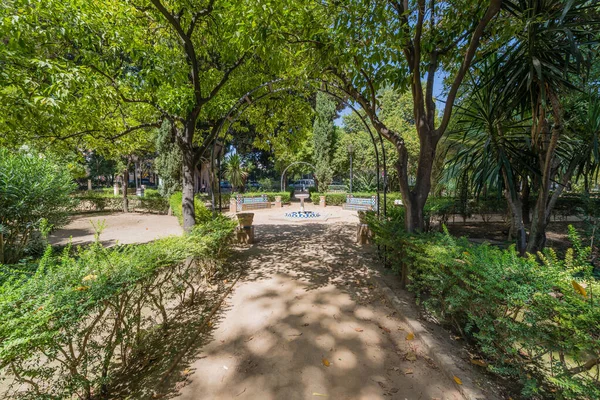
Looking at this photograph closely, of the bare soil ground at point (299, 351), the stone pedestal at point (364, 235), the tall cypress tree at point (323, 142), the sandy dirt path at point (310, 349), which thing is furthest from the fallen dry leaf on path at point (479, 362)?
the tall cypress tree at point (323, 142)

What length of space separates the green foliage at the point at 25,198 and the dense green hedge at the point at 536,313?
696 cm

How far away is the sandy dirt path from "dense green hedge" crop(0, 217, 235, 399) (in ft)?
2.56

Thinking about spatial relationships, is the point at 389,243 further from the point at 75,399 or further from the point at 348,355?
the point at 75,399

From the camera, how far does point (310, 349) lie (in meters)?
2.77

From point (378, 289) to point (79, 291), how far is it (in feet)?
13.1

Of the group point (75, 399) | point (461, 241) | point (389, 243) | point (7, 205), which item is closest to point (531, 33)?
point (461, 241)

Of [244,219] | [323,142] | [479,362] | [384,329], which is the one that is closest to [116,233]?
[244,219]

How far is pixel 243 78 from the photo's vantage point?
22.3 ft

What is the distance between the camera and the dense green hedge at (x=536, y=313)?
148 cm

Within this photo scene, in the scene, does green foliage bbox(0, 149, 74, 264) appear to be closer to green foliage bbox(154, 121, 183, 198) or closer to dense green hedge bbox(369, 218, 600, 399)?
dense green hedge bbox(369, 218, 600, 399)

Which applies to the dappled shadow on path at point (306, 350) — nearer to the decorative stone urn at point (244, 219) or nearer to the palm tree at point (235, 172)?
the decorative stone urn at point (244, 219)

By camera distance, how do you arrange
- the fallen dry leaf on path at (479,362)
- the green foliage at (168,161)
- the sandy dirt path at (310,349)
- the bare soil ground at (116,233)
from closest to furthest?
1. the sandy dirt path at (310,349)
2. the fallen dry leaf on path at (479,362)
3. the bare soil ground at (116,233)
4. the green foliage at (168,161)

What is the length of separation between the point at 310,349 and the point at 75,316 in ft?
7.05

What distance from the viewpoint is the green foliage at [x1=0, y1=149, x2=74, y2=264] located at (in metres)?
4.97
